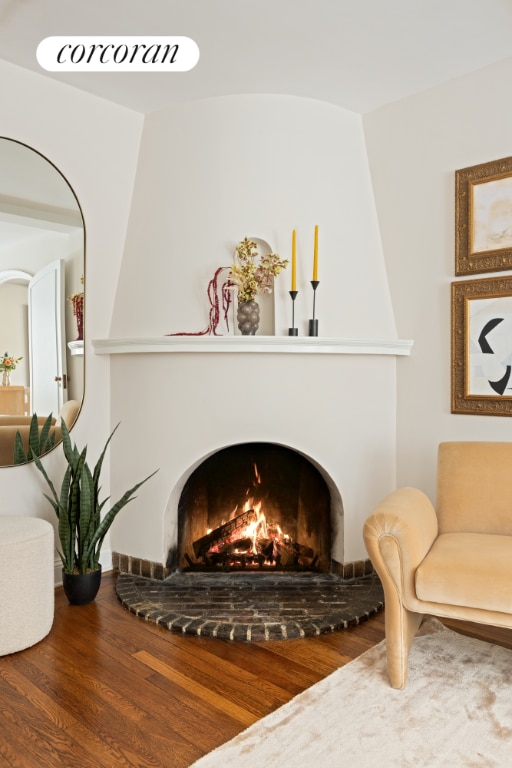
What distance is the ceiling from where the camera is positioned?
8.06 ft

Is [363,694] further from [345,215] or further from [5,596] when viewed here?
[345,215]

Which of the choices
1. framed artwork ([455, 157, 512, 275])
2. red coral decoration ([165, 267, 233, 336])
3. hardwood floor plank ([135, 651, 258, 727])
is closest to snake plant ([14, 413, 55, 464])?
red coral decoration ([165, 267, 233, 336])

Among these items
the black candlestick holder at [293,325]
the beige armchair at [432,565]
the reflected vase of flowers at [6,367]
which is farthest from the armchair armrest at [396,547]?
the reflected vase of flowers at [6,367]

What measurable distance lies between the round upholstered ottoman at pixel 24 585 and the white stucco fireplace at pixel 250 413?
0.76m

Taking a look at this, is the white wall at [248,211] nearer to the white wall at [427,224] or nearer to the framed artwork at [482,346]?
the white wall at [427,224]

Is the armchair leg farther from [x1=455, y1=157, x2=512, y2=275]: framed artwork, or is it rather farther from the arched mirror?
the arched mirror

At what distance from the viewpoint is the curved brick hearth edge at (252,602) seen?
8.54 feet

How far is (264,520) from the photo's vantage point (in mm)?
3432

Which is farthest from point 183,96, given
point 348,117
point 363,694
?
point 363,694

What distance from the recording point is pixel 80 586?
2.89 meters

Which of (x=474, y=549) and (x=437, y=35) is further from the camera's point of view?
(x=437, y=35)

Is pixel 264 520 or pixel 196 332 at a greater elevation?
pixel 196 332

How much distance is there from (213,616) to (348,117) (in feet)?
8.81

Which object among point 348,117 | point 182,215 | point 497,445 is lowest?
point 497,445
